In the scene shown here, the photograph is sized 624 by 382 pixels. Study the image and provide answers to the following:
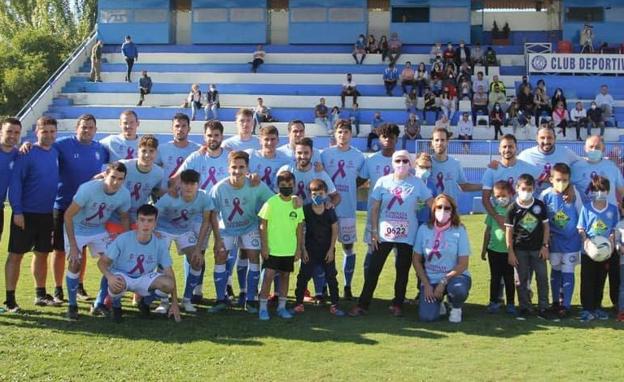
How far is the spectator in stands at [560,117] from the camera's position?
80.1 ft

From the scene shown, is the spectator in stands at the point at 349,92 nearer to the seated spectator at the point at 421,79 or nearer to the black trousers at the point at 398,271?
the seated spectator at the point at 421,79

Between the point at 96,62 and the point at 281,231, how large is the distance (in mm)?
25088

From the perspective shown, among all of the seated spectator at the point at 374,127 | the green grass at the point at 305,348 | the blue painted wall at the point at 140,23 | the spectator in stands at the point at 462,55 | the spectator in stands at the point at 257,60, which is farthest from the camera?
the blue painted wall at the point at 140,23

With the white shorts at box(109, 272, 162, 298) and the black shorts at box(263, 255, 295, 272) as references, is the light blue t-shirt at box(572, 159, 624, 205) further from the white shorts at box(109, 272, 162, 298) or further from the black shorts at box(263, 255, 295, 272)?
the white shorts at box(109, 272, 162, 298)

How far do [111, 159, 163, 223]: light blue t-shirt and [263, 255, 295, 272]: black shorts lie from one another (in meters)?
1.58

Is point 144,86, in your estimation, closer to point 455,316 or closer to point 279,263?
point 279,263

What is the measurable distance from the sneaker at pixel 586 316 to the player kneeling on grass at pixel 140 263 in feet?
14.1

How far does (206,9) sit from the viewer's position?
106ft

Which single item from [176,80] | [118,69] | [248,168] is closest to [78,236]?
[248,168]

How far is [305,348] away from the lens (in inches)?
245

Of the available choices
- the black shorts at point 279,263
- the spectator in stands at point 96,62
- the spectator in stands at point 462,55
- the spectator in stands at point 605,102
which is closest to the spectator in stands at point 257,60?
the spectator in stands at point 96,62

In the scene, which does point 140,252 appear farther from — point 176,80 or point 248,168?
point 176,80

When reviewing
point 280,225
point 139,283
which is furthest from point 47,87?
point 280,225

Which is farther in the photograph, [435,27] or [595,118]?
[435,27]
